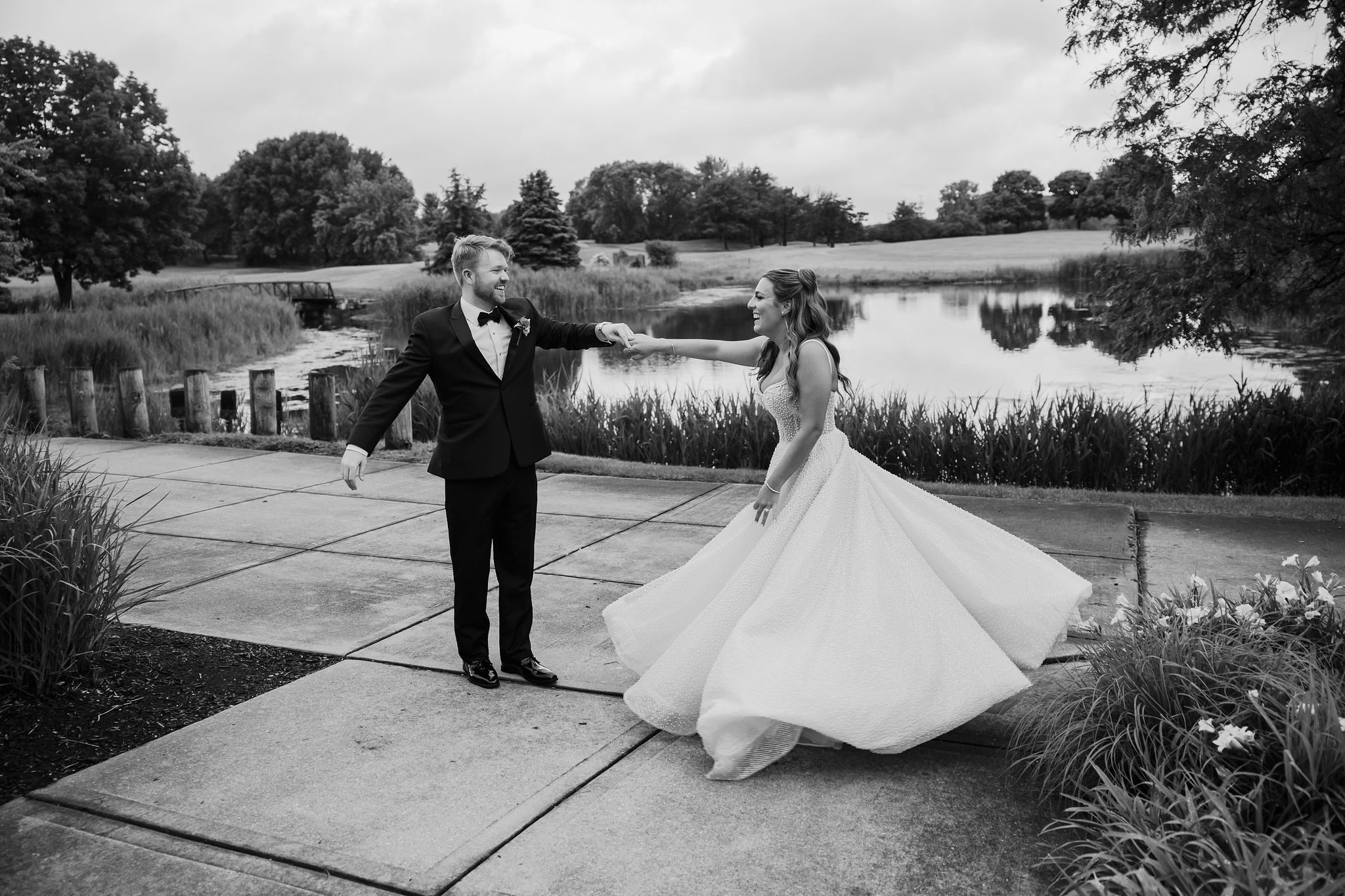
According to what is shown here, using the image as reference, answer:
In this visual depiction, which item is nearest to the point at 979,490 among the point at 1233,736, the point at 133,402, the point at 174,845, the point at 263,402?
the point at 1233,736

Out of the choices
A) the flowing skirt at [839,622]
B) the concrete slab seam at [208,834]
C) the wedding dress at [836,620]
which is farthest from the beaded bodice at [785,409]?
the concrete slab seam at [208,834]

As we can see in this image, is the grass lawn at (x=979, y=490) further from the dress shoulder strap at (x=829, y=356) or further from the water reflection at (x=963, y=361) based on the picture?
the dress shoulder strap at (x=829, y=356)

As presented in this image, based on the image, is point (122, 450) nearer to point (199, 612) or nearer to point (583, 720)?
point (199, 612)

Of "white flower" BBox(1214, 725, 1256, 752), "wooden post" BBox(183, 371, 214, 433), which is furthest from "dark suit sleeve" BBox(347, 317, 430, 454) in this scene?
"wooden post" BBox(183, 371, 214, 433)

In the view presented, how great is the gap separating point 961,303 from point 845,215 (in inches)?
1914

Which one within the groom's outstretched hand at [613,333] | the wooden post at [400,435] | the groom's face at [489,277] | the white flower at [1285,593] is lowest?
the wooden post at [400,435]

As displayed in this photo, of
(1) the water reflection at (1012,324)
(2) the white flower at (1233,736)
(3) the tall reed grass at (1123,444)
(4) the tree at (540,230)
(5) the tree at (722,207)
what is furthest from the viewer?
(5) the tree at (722,207)

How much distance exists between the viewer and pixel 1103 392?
54.5ft

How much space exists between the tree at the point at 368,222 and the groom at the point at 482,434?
255 ft

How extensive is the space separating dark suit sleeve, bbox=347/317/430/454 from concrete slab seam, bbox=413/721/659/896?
1.65 meters

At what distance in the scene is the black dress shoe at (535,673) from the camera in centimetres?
462

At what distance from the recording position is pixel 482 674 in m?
Result: 4.61

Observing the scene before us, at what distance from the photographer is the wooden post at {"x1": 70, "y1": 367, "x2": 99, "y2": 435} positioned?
41.7 ft

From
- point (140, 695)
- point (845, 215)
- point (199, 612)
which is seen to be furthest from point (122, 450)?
point (845, 215)
